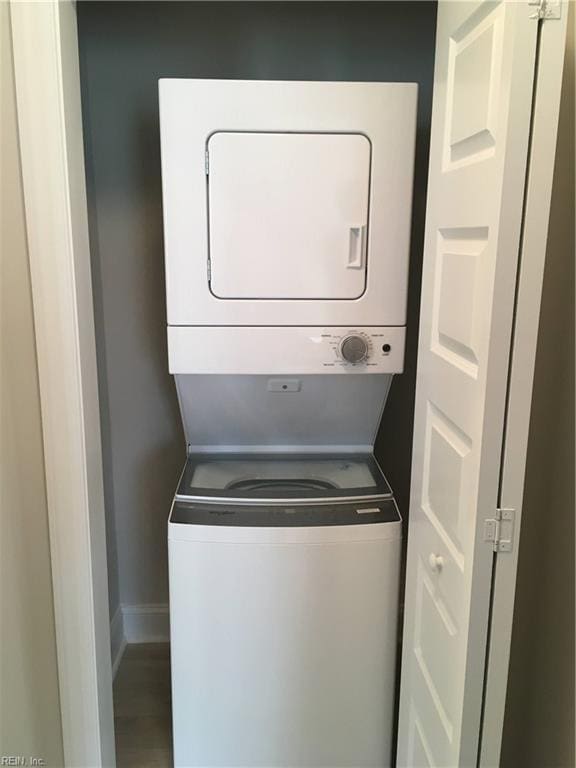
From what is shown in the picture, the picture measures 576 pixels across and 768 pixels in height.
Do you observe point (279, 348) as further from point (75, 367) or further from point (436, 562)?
point (436, 562)

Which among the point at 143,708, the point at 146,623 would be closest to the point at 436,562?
the point at 143,708

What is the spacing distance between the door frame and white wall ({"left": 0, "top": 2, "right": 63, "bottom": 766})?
0.03 meters

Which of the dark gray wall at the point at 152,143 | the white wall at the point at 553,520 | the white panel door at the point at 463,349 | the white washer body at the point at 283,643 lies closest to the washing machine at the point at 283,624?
the white washer body at the point at 283,643

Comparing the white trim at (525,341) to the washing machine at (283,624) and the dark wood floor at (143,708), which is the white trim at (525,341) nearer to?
the washing machine at (283,624)

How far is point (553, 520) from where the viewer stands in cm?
122

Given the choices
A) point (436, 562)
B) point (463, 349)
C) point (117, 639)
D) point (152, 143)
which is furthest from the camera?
point (117, 639)

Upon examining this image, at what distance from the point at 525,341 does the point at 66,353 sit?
0.92 m

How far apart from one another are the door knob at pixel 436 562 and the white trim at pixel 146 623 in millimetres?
1329

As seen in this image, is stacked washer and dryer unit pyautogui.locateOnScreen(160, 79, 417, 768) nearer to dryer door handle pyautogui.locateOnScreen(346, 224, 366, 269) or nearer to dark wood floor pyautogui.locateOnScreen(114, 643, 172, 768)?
dryer door handle pyautogui.locateOnScreen(346, 224, 366, 269)

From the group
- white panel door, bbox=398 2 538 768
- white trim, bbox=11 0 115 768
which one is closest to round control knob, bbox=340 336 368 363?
white panel door, bbox=398 2 538 768

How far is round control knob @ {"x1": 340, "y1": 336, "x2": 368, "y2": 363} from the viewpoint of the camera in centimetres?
165

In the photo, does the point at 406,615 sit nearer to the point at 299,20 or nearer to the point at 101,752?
the point at 101,752

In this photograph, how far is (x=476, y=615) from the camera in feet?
3.56

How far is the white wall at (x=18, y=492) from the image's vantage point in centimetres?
123
